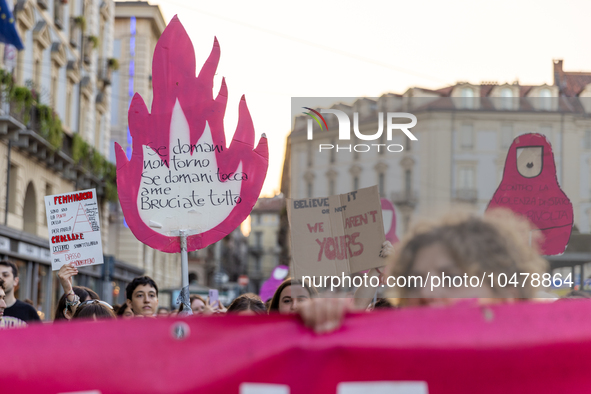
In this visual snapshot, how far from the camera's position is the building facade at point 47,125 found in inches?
715

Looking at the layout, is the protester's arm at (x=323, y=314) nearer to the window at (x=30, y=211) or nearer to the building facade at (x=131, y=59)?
the window at (x=30, y=211)

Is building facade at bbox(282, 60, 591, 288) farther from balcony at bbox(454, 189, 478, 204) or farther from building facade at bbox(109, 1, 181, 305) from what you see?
building facade at bbox(109, 1, 181, 305)

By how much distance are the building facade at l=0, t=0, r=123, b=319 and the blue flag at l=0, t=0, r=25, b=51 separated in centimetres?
305

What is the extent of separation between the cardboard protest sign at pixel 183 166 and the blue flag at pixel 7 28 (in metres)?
9.59

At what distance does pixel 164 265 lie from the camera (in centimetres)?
4659

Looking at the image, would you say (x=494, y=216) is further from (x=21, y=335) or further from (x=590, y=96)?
(x=590, y=96)

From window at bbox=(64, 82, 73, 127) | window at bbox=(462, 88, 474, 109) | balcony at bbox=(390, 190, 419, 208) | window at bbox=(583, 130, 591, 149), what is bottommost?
balcony at bbox=(390, 190, 419, 208)

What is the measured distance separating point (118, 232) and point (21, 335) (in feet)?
117

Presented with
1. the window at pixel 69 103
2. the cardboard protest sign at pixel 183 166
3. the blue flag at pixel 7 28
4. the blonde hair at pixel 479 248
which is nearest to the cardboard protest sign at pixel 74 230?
→ the cardboard protest sign at pixel 183 166

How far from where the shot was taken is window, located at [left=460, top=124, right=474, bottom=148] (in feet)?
209

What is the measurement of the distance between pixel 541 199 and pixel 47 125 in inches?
614

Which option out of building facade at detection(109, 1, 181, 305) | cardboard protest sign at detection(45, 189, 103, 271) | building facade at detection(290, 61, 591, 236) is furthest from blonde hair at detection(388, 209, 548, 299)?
building facade at detection(290, 61, 591, 236)

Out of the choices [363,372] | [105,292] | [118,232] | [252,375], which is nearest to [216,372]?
[252,375]

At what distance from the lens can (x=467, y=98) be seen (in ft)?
209
